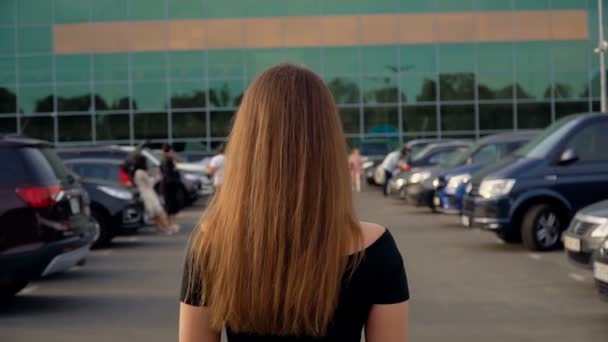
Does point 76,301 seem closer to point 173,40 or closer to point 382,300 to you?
point 382,300

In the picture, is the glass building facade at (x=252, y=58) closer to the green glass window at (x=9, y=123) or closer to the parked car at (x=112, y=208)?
the green glass window at (x=9, y=123)

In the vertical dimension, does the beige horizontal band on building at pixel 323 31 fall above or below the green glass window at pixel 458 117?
above

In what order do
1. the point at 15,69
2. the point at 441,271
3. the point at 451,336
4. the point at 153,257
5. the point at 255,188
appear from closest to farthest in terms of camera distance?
the point at 255,188 → the point at 451,336 → the point at 441,271 → the point at 153,257 → the point at 15,69

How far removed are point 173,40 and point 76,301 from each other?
36.3m

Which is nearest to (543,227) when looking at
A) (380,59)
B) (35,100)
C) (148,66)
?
(380,59)

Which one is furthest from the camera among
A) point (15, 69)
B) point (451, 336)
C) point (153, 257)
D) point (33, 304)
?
point (15, 69)

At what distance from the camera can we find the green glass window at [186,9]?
151 feet

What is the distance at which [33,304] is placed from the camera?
10.6 metres

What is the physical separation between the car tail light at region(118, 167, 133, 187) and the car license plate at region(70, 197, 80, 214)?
22.5 feet

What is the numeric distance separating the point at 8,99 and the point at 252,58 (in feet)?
35.3

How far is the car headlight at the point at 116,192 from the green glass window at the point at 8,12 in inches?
1232

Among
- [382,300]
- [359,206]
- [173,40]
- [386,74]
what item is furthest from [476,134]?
[382,300]

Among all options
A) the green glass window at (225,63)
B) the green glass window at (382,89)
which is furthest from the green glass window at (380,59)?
the green glass window at (225,63)

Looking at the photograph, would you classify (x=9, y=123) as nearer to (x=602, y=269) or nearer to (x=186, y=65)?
(x=186, y=65)
